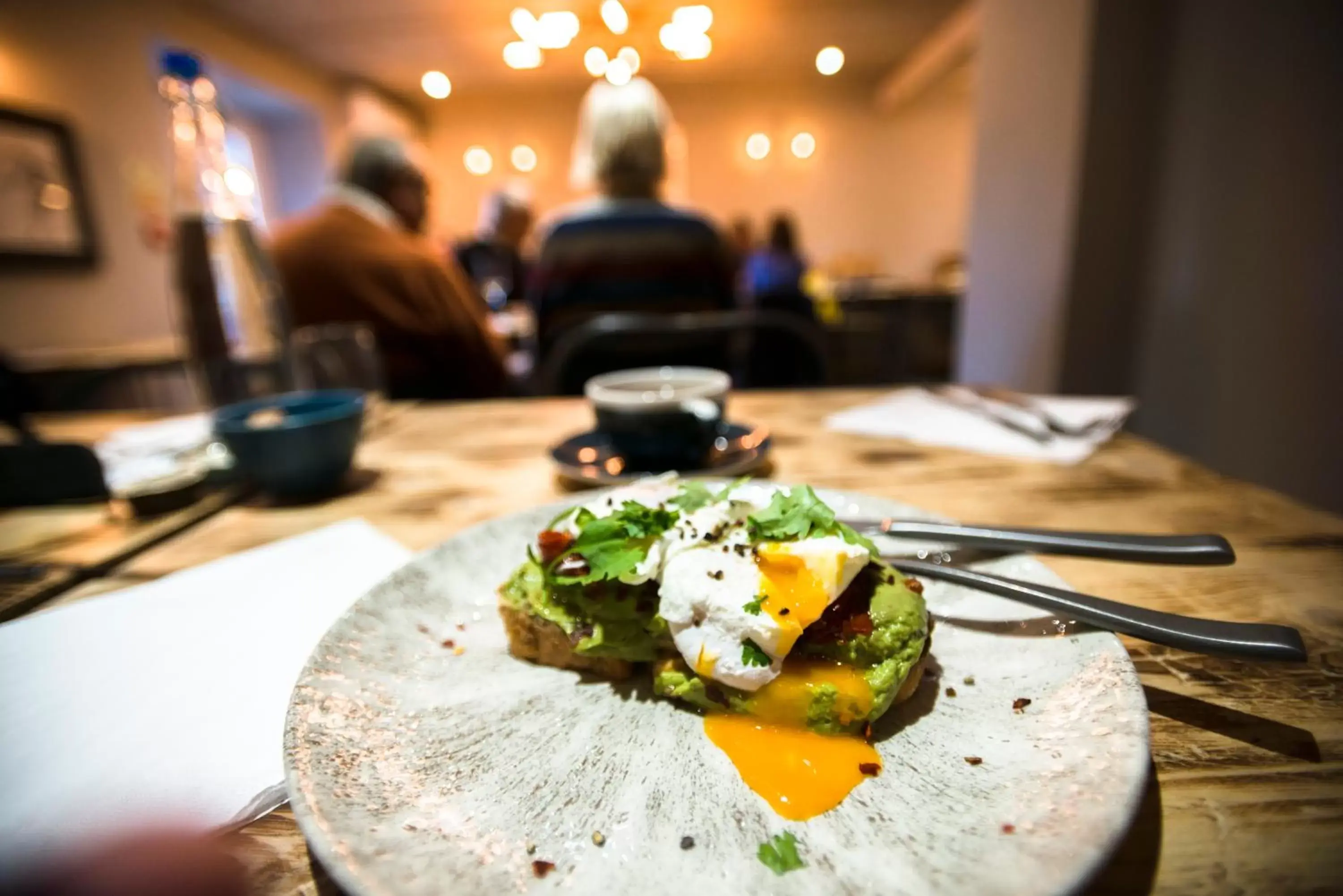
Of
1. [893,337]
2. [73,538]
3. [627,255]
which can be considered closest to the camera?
[73,538]

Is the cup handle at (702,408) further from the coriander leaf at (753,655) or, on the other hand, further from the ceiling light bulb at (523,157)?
the ceiling light bulb at (523,157)

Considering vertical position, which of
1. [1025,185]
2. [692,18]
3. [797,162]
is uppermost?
[692,18]

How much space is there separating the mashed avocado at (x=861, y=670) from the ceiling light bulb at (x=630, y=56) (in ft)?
20.8

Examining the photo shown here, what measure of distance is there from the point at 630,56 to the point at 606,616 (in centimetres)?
651

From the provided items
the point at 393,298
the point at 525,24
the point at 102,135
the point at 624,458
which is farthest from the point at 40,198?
the point at 624,458

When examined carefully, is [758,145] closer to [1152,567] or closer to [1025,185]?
[1025,185]

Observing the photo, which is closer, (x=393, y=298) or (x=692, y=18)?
(x=393, y=298)

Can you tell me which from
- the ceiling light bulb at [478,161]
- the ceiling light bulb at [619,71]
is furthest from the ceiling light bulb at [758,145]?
the ceiling light bulb at [478,161]

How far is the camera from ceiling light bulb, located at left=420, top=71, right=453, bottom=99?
27.6 ft

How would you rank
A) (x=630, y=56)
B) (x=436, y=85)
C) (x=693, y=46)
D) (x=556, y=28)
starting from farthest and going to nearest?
(x=436, y=85), (x=630, y=56), (x=693, y=46), (x=556, y=28)

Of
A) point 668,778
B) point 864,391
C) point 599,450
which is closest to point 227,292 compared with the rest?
point 599,450

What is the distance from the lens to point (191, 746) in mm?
493

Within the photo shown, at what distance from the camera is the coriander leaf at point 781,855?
1.22 ft

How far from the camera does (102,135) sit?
4.91 m
